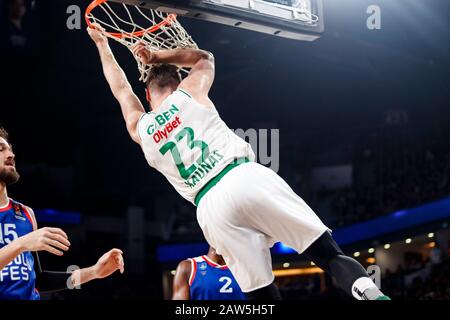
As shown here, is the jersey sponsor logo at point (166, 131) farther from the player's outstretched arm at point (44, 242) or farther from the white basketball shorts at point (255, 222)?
the player's outstretched arm at point (44, 242)

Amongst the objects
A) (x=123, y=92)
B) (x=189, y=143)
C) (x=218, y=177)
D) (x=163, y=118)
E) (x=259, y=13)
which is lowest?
(x=218, y=177)

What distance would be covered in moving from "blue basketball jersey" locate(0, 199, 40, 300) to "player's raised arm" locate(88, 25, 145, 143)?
0.93m

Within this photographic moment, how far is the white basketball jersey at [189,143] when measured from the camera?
3.23 metres

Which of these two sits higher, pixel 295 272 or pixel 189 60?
pixel 295 272

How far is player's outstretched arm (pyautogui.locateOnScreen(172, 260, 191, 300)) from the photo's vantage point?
5453 millimetres

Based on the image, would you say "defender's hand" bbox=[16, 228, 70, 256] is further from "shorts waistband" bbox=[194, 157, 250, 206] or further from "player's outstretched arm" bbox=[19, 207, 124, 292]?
"shorts waistband" bbox=[194, 157, 250, 206]

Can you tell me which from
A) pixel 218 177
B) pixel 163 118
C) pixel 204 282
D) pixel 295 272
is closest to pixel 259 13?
pixel 163 118

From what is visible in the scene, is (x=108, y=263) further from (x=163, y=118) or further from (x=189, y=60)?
(x=189, y=60)

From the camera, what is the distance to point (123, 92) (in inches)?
149

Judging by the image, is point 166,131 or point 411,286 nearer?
point 166,131

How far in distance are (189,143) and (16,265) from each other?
4.35 ft

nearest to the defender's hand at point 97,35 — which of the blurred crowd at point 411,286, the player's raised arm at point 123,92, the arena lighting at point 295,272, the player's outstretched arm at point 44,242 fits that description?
the player's raised arm at point 123,92

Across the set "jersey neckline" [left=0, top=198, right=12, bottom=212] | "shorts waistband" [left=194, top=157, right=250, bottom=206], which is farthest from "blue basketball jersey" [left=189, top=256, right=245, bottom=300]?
"shorts waistband" [left=194, top=157, right=250, bottom=206]
